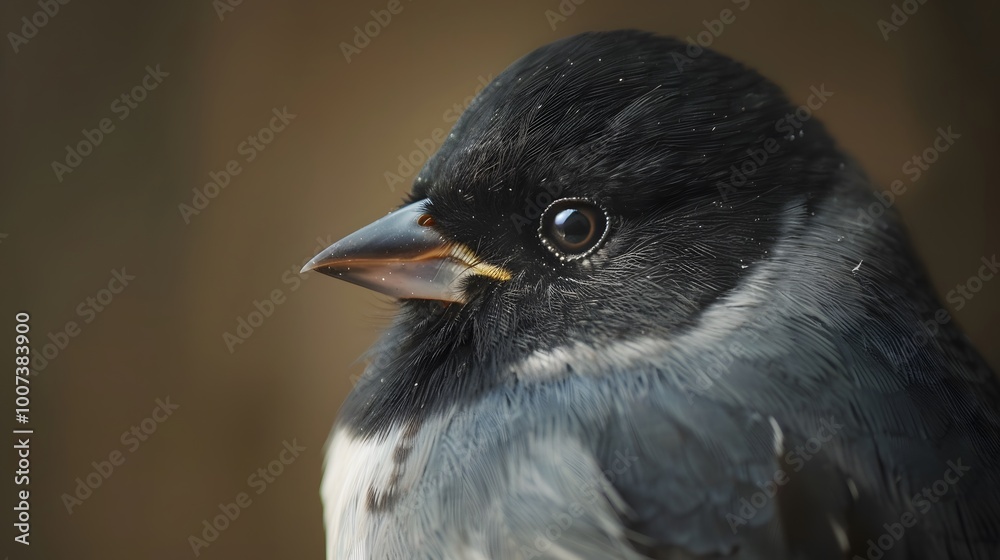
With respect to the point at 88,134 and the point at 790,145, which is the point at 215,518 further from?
the point at 790,145

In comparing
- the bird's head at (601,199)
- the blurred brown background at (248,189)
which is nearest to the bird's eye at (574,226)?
the bird's head at (601,199)

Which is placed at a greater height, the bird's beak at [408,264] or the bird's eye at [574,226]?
the bird's eye at [574,226]

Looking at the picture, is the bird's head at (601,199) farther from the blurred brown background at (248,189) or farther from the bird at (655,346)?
the blurred brown background at (248,189)

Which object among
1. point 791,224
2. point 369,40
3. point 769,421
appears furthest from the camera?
point 369,40

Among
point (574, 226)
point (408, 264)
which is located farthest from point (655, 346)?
point (408, 264)

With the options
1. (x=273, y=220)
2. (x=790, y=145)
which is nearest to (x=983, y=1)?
(x=790, y=145)

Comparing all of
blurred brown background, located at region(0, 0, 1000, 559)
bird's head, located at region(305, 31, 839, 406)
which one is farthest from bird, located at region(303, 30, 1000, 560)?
blurred brown background, located at region(0, 0, 1000, 559)

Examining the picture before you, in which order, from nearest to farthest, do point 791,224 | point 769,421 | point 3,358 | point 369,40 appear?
point 769,421
point 791,224
point 3,358
point 369,40
